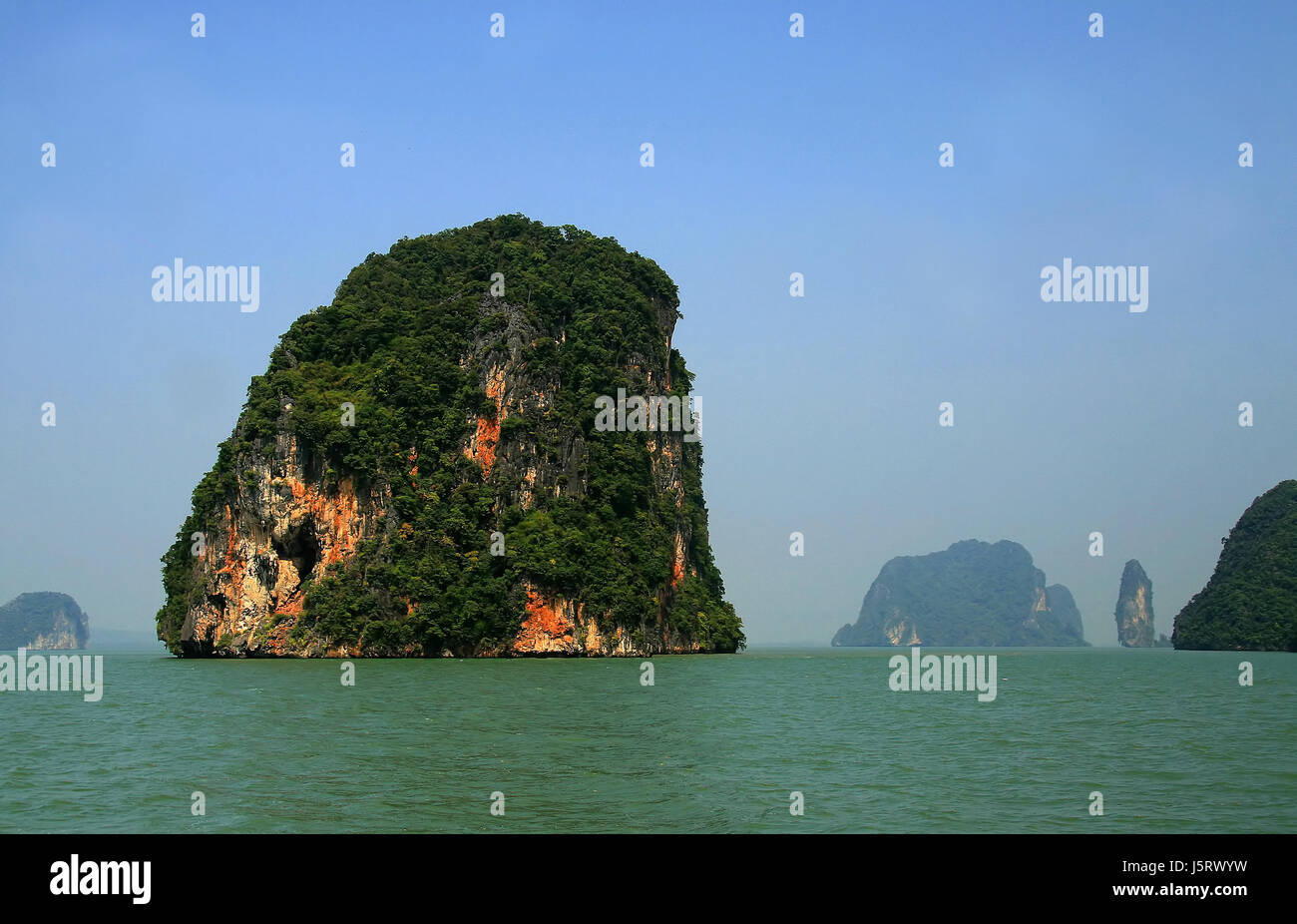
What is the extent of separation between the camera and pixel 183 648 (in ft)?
237

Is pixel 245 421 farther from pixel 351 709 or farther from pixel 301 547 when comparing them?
pixel 351 709

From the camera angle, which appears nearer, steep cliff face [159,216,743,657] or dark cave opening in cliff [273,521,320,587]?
steep cliff face [159,216,743,657]

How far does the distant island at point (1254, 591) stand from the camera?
11356 centimetres

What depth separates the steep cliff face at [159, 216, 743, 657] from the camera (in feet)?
229

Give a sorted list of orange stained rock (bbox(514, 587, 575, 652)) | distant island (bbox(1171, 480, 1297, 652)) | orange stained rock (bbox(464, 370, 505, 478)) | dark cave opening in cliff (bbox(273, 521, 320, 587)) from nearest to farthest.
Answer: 1. orange stained rock (bbox(514, 587, 575, 652))
2. dark cave opening in cliff (bbox(273, 521, 320, 587))
3. orange stained rock (bbox(464, 370, 505, 478))
4. distant island (bbox(1171, 480, 1297, 652))

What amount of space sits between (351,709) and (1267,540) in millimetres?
120732

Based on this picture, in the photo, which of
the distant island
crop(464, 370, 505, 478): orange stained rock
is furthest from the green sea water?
the distant island

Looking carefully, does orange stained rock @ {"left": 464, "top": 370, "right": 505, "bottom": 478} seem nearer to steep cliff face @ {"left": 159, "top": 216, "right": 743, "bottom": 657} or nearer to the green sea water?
steep cliff face @ {"left": 159, "top": 216, "right": 743, "bottom": 657}

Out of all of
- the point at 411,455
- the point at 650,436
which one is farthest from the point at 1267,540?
the point at 411,455

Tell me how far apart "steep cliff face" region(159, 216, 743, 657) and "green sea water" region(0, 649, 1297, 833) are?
29.2m

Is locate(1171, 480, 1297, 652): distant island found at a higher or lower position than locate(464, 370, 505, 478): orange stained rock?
lower

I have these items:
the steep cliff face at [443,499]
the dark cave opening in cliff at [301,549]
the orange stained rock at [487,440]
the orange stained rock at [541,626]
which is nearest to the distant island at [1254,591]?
the steep cliff face at [443,499]

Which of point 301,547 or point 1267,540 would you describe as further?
point 1267,540

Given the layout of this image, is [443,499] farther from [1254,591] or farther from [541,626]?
[1254,591]
